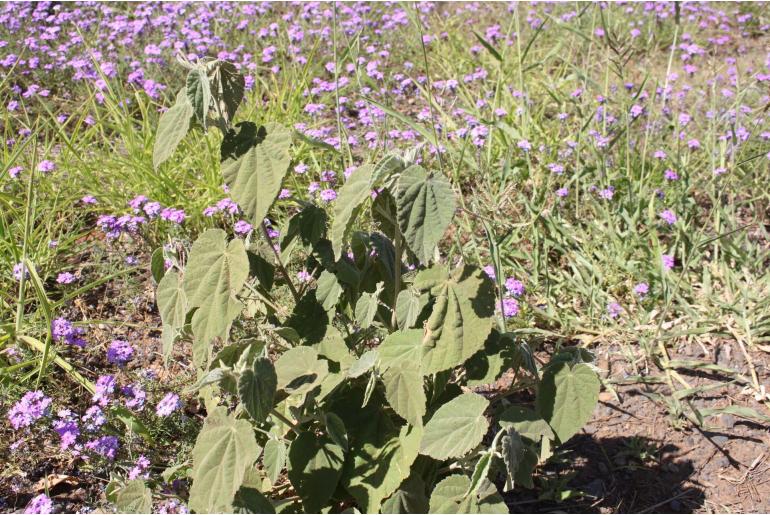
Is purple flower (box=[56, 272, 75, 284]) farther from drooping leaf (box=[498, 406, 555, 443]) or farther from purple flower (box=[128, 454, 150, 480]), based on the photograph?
drooping leaf (box=[498, 406, 555, 443])

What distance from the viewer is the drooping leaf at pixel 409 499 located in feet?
5.86

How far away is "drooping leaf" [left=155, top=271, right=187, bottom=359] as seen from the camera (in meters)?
1.77

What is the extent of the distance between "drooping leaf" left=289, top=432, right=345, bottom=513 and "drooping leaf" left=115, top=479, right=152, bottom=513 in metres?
0.35

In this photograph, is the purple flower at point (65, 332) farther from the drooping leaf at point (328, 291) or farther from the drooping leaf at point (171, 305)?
the drooping leaf at point (328, 291)

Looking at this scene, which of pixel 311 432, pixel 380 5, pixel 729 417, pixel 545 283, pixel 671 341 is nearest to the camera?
pixel 311 432

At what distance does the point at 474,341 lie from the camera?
162 cm

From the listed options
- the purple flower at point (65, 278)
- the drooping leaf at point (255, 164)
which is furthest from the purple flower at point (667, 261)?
the purple flower at point (65, 278)

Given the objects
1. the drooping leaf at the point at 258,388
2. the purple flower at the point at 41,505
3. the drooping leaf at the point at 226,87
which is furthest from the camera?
the purple flower at the point at 41,505

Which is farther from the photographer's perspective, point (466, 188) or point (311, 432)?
point (466, 188)

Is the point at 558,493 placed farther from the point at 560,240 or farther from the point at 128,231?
the point at 128,231

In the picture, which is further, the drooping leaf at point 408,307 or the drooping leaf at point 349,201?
the drooping leaf at point 408,307

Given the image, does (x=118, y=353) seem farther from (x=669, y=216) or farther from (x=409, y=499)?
(x=669, y=216)

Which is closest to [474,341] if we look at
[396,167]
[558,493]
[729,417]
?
[396,167]

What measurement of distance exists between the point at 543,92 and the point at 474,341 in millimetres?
3060
